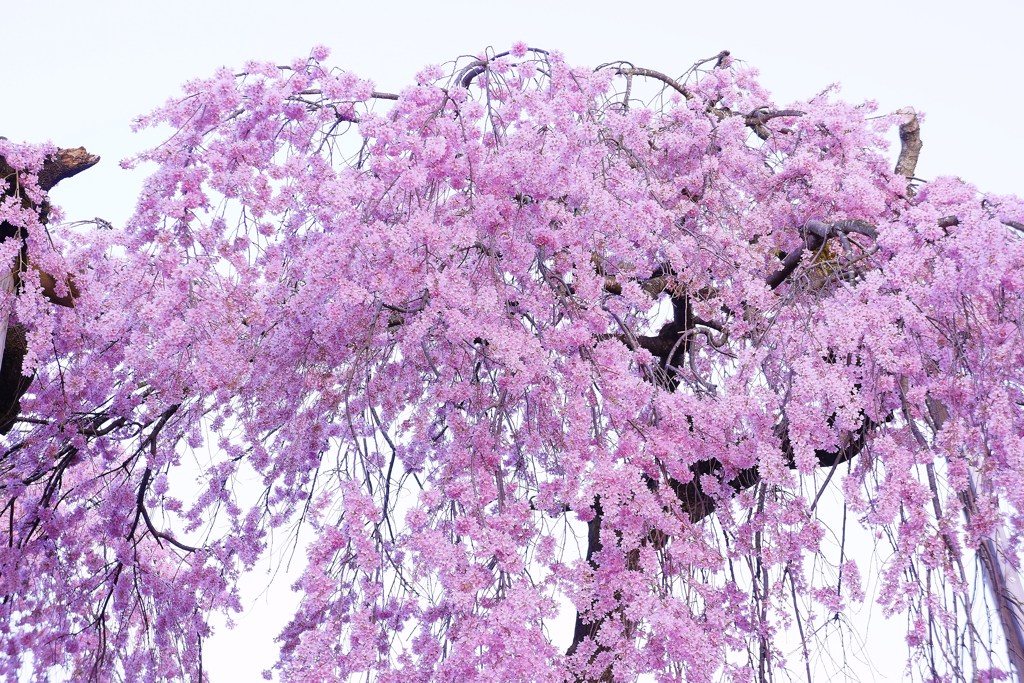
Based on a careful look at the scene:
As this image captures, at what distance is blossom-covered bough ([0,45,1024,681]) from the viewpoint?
3318 millimetres

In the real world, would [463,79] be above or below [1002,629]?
above

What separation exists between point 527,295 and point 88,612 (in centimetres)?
342

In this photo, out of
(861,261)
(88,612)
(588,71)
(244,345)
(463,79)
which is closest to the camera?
(244,345)

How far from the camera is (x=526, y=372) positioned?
3.55 meters

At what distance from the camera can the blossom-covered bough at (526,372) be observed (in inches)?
131

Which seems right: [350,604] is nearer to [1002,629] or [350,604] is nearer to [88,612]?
[1002,629]

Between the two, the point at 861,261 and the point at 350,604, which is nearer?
the point at 350,604

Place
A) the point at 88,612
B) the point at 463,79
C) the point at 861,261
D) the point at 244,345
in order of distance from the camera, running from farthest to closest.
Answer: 1. the point at 88,612
2. the point at 463,79
3. the point at 861,261
4. the point at 244,345

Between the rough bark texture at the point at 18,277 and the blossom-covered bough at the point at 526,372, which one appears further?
the rough bark texture at the point at 18,277

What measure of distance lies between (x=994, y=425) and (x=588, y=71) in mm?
2530

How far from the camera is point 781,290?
499cm

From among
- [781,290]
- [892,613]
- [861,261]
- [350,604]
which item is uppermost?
[781,290]

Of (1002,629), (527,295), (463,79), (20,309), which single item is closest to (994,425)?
(1002,629)

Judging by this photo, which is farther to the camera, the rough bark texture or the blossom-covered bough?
the rough bark texture
